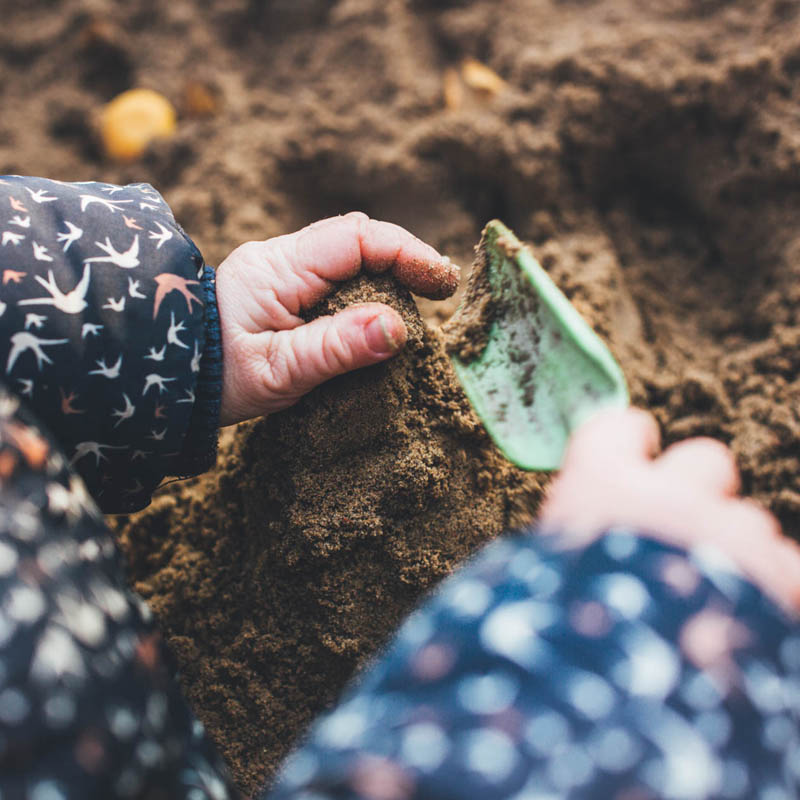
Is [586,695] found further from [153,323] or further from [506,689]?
[153,323]

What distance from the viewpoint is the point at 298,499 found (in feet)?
3.03

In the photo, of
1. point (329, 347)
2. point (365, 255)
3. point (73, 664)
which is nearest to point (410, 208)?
point (365, 255)

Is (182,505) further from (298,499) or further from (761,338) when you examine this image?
(761,338)

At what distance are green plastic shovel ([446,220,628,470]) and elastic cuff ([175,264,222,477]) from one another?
0.29 meters

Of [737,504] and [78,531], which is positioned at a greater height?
[737,504]

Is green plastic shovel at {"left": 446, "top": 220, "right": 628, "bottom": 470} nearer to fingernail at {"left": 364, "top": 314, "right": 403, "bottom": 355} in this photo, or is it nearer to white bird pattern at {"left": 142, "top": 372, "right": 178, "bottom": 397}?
fingernail at {"left": 364, "top": 314, "right": 403, "bottom": 355}

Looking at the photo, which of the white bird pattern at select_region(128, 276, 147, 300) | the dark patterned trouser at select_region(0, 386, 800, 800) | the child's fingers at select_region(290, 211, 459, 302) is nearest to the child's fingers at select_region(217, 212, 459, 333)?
the child's fingers at select_region(290, 211, 459, 302)

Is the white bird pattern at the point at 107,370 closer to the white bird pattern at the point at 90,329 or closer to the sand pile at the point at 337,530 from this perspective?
the white bird pattern at the point at 90,329

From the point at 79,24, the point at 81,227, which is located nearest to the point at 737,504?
the point at 81,227

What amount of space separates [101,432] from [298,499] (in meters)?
0.24

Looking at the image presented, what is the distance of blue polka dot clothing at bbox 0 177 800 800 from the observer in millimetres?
528

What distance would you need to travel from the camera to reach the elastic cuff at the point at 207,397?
2.99ft

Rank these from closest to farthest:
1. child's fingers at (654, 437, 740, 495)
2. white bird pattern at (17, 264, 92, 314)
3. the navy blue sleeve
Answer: the navy blue sleeve < child's fingers at (654, 437, 740, 495) < white bird pattern at (17, 264, 92, 314)

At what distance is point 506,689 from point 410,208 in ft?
3.66
